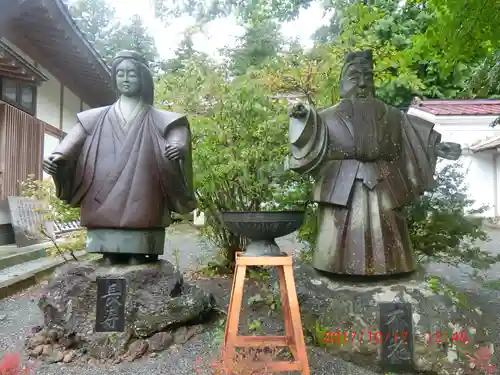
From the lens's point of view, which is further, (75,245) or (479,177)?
(479,177)

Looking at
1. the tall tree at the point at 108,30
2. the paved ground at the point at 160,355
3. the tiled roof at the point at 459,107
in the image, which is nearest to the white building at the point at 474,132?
the tiled roof at the point at 459,107

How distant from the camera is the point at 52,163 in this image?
3559mm

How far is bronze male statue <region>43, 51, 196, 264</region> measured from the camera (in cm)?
374

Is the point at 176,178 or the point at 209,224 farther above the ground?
the point at 176,178

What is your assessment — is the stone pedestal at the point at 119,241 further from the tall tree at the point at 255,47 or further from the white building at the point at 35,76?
the white building at the point at 35,76

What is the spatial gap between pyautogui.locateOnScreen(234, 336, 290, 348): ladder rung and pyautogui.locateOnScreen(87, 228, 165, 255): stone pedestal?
119 cm

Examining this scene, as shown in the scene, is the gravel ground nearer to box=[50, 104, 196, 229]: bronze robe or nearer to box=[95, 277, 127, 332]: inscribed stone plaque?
box=[95, 277, 127, 332]: inscribed stone plaque

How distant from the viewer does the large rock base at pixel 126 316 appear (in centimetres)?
356

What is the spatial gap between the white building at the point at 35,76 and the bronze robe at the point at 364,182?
4.90 metres

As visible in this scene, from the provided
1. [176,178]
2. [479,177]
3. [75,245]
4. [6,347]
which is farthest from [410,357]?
[479,177]

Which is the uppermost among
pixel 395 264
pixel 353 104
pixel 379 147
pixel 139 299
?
pixel 353 104

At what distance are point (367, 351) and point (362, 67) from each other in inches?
95.9

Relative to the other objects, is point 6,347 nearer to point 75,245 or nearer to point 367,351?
point 75,245

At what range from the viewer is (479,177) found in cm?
1430
